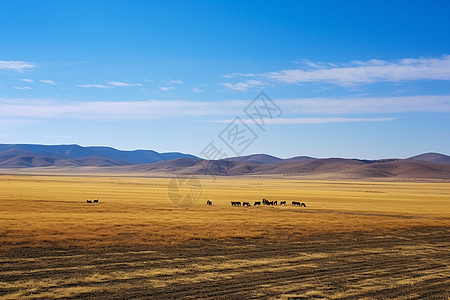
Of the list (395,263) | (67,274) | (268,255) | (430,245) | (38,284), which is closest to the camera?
(38,284)

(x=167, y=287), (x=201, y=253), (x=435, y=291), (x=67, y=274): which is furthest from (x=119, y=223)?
(x=435, y=291)

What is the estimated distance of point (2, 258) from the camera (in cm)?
1605

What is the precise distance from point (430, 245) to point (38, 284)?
1757 centimetres

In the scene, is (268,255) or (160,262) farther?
(268,255)

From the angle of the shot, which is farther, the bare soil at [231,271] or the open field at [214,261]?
the open field at [214,261]

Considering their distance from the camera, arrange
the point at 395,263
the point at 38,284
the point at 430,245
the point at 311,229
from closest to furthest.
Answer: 1. the point at 38,284
2. the point at 395,263
3. the point at 430,245
4. the point at 311,229

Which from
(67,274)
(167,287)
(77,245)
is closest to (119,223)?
(77,245)

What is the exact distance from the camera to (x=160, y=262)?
16359mm

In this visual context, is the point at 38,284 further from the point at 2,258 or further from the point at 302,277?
the point at 302,277

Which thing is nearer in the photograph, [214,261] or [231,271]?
[231,271]

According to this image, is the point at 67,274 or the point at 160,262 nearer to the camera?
the point at 67,274

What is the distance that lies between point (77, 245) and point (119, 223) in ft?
27.5

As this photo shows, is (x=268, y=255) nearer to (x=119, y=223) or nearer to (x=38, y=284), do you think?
(x=38, y=284)

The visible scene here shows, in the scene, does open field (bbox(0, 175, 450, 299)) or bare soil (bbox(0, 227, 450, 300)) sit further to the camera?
open field (bbox(0, 175, 450, 299))
